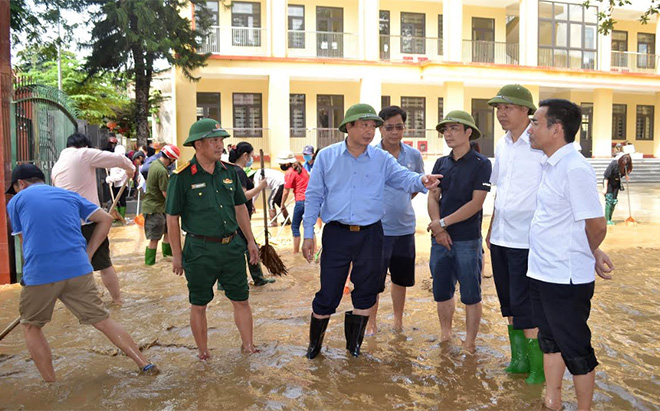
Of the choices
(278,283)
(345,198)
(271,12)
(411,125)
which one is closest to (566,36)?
(411,125)

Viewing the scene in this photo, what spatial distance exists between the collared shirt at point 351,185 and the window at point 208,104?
21.7 meters

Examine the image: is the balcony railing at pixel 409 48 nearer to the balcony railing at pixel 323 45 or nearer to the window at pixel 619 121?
the balcony railing at pixel 323 45

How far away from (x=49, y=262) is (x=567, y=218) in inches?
138

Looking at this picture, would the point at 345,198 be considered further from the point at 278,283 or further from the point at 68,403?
the point at 278,283

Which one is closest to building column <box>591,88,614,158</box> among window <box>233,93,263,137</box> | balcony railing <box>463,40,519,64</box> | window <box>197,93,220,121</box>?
balcony railing <box>463,40,519,64</box>

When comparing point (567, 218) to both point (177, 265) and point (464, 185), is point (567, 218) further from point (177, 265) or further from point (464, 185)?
point (177, 265)

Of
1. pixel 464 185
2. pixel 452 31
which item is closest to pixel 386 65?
pixel 452 31

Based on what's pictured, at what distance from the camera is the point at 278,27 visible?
77.0 ft

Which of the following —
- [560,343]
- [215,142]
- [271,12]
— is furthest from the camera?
[271,12]

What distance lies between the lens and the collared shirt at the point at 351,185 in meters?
4.64

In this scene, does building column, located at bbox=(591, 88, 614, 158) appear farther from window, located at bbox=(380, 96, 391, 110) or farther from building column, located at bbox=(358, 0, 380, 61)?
building column, located at bbox=(358, 0, 380, 61)

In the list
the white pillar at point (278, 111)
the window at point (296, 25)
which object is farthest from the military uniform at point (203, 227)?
the window at point (296, 25)

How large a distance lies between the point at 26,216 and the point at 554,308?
11.9 ft

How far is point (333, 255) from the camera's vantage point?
4.66m
